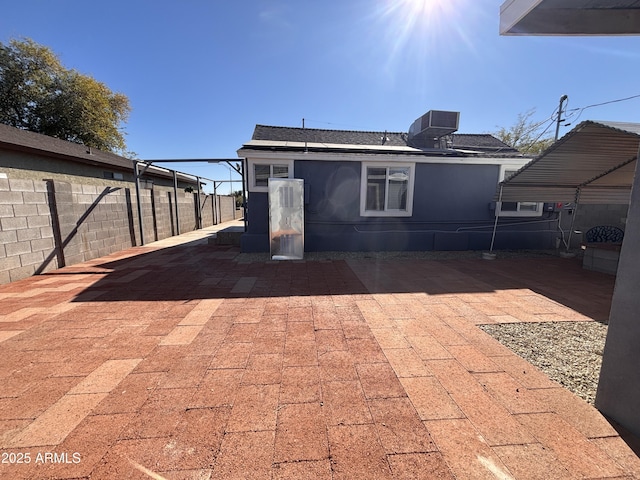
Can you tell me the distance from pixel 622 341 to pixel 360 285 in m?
3.31

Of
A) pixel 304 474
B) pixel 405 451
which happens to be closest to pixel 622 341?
pixel 405 451

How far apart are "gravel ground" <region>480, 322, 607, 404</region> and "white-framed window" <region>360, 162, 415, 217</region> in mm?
5085

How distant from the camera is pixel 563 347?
2.68 m

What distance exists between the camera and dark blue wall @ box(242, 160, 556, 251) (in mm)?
7465

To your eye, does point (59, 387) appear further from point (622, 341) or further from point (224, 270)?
point (622, 341)

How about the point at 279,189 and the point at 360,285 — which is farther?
the point at 279,189

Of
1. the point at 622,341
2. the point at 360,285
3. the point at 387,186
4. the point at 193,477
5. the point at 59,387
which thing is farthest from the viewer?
the point at 387,186

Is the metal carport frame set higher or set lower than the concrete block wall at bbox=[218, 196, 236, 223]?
higher

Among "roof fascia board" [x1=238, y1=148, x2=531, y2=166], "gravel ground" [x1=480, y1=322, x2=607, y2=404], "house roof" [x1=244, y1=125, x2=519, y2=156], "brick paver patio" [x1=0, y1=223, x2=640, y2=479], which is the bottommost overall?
"brick paver patio" [x1=0, y1=223, x2=640, y2=479]

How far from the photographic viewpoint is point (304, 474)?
1.40 m

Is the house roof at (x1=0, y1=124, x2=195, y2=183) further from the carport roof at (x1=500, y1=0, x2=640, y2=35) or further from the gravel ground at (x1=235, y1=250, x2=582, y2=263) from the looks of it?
the carport roof at (x1=500, y1=0, x2=640, y2=35)

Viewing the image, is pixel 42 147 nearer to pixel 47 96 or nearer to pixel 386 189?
pixel 386 189

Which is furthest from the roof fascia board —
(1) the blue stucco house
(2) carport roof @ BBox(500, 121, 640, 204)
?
(2) carport roof @ BBox(500, 121, 640, 204)

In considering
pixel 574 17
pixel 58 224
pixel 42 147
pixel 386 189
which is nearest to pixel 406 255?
pixel 386 189
